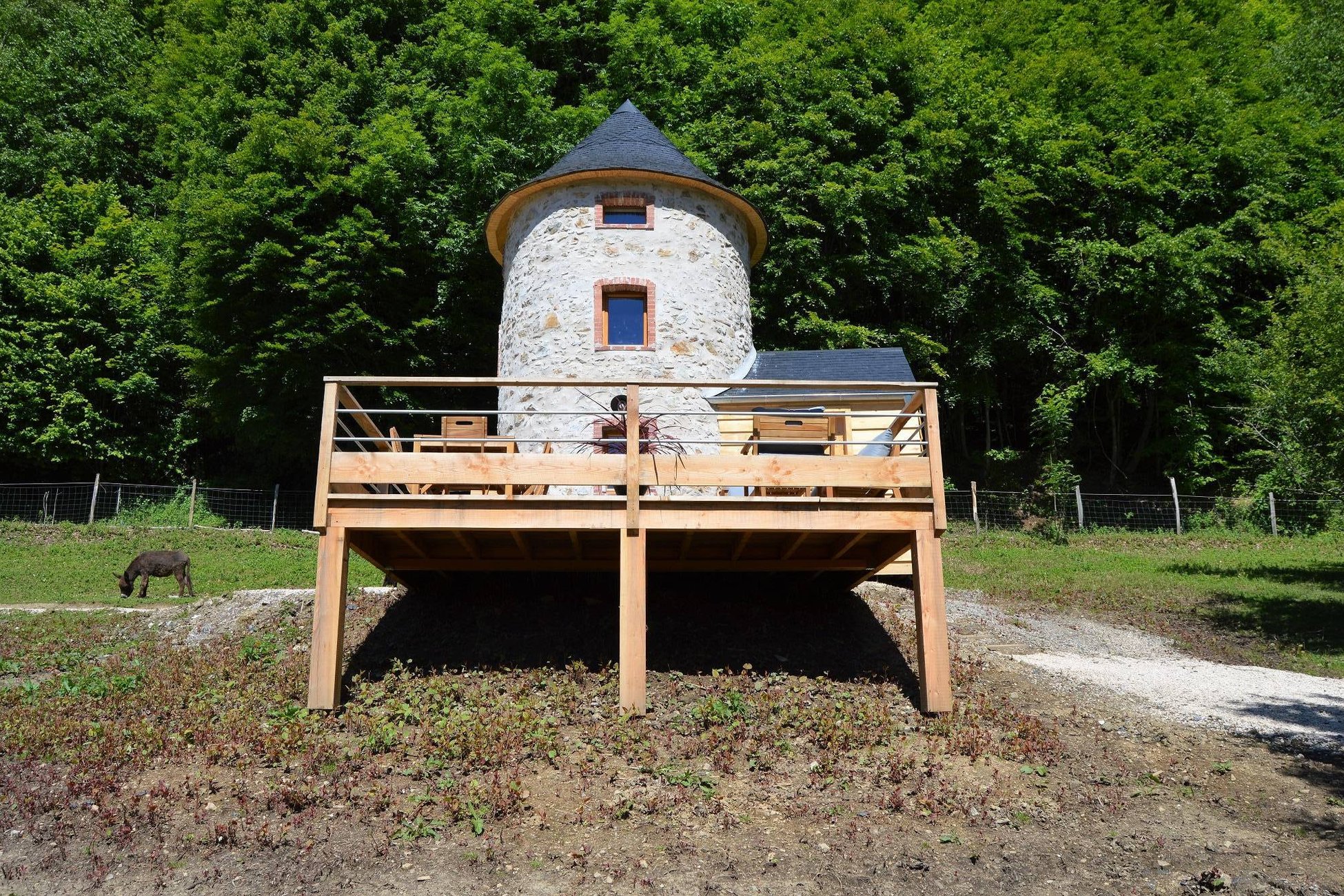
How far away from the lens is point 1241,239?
2692 cm

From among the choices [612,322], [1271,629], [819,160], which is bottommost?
[1271,629]

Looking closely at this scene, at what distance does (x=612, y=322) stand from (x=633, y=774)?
10535 mm

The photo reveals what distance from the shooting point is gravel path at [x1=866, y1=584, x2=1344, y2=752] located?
8.91m

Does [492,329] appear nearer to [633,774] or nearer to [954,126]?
[954,126]

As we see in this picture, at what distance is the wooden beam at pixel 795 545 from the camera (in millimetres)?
9632

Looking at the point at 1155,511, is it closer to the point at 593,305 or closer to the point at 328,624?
the point at 593,305

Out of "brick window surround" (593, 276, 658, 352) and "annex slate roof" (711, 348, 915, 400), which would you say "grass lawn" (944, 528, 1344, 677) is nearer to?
"annex slate roof" (711, 348, 915, 400)

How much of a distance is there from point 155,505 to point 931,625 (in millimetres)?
21123

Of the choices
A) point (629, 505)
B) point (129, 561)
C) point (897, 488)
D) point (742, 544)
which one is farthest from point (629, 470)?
point (129, 561)

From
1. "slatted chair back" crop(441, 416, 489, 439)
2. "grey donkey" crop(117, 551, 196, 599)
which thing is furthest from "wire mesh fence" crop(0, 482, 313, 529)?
"slatted chair back" crop(441, 416, 489, 439)

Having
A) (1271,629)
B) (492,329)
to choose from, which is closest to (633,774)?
(1271,629)

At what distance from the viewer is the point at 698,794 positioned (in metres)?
7.16

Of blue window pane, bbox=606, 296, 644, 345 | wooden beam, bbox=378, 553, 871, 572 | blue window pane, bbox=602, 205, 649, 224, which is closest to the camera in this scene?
wooden beam, bbox=378, 553, 871, 572

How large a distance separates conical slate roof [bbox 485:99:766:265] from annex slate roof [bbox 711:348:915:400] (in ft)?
9.80
